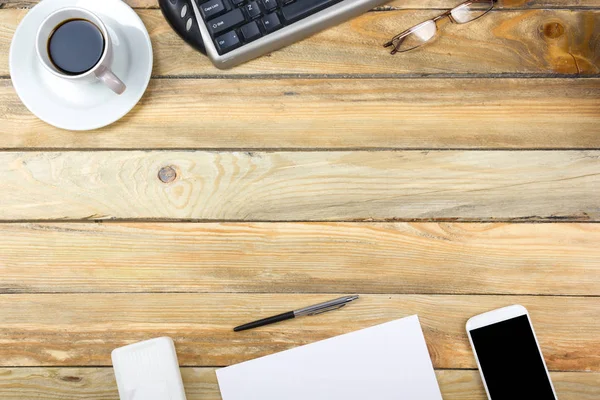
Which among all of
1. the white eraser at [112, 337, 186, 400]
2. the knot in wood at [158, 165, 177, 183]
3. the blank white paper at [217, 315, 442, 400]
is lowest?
the blank white paper at [217, 315, 442, 400]

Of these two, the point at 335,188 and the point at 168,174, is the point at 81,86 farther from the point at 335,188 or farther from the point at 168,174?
the point at 335,188

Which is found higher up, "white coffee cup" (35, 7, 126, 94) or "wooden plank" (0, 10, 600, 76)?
"white coffee cup" (35, 7, 126, 94)

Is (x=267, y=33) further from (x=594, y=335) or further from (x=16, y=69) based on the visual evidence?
(x=594, y=335)

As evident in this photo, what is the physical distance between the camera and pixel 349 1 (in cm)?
80

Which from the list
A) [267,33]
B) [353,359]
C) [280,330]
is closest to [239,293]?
[280,330]

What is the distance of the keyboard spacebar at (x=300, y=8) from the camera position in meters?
0.78

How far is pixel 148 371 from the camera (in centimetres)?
78

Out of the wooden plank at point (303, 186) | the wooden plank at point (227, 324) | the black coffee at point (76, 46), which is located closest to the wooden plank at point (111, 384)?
the wooden plank at point (227, 324)

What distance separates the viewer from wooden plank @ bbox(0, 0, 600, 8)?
0.83 meters

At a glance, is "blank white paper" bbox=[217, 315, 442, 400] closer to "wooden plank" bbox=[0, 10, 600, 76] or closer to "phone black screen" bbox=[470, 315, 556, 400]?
"phone black screen" bbox=[470, 315, 556, 400]

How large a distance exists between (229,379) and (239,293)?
12 cm

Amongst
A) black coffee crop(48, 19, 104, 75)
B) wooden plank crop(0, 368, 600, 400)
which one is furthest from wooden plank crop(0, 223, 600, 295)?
black coffee crop(48, 19, 104, 75)

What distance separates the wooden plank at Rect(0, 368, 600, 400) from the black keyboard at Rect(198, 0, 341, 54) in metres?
0.48

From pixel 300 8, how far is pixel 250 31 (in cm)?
8
